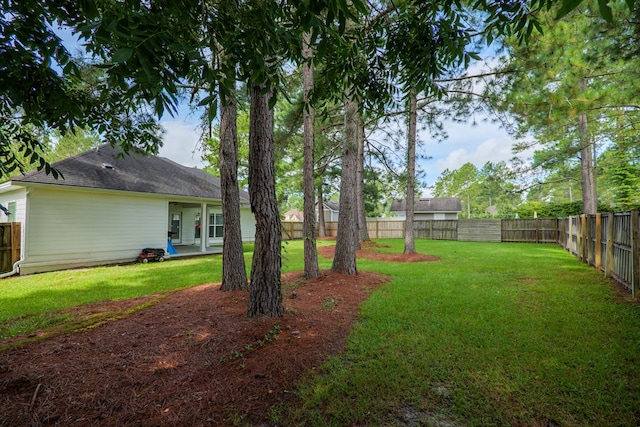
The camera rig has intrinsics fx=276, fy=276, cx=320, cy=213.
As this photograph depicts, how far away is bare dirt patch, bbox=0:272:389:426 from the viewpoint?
2080mm

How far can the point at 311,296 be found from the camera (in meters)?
4.99

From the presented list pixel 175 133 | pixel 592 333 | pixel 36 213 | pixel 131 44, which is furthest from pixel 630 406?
pixel 36 213

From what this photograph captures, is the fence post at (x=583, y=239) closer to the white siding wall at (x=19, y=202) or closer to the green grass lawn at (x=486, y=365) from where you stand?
the green grass lawn at (x=486, y=365)

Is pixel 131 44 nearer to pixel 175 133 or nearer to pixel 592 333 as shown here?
pixel 592 333

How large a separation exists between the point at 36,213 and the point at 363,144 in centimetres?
1241

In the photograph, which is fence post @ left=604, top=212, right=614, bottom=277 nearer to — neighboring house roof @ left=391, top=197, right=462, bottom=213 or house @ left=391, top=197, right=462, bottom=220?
house @ left=391, top=197, right=462, bottom=220

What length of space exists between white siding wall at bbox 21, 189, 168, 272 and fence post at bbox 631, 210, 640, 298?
43.9 feet

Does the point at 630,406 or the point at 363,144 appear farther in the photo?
the point at 363,144

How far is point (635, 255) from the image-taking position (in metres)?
4.91

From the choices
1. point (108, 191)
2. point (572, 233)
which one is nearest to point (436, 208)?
point (572, 233)

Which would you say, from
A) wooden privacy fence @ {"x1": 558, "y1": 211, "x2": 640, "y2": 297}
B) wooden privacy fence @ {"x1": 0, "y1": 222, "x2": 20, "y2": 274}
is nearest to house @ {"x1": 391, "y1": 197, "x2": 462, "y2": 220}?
wooden privacy fence @ {"x1": 558, "y1": 211, "x2": 640, "y2": 297}

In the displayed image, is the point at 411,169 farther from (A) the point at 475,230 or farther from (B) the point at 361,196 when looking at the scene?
(A) the point at 475,230

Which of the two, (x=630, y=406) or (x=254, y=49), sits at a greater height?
(x=254, y=49)

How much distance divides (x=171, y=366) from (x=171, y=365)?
0.02 m
